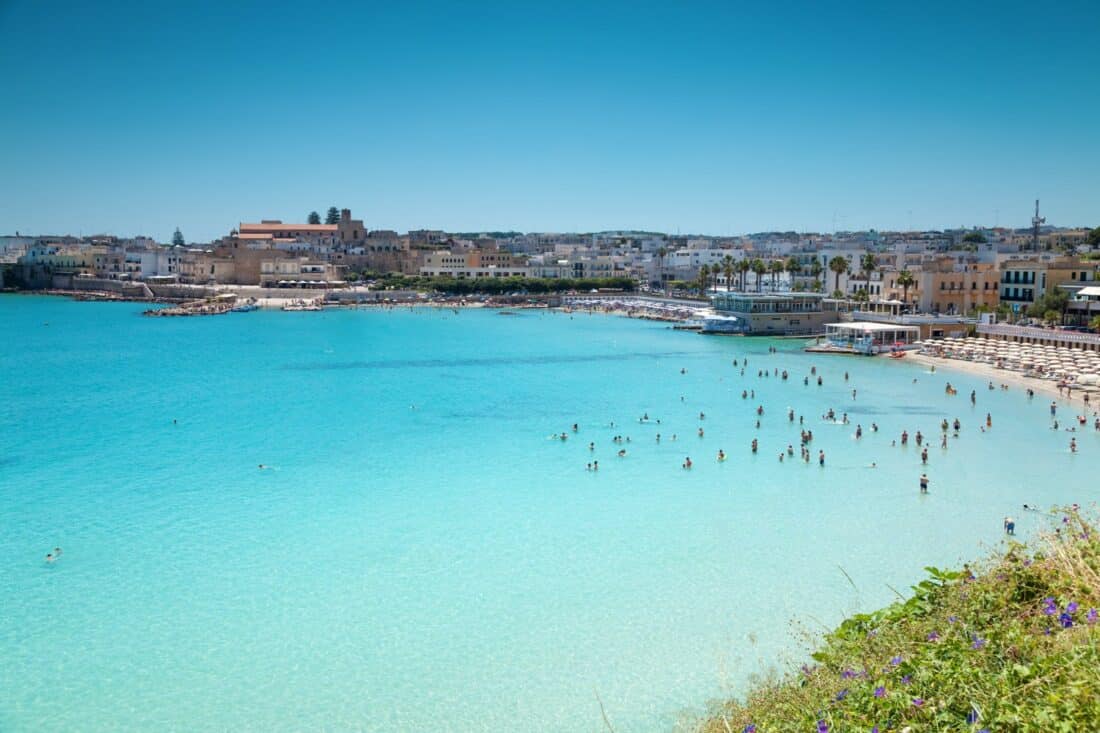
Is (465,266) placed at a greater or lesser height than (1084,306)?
greater

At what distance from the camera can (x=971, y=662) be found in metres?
6.67

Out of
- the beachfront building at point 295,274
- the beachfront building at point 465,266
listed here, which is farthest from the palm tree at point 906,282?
the beachfront building at point 295,274

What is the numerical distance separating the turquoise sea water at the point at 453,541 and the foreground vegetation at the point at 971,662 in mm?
3290

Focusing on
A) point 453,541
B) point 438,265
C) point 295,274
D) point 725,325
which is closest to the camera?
point 453,541

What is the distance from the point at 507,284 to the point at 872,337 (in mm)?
57217

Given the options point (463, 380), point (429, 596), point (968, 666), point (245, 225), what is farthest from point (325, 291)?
point (968, 666)

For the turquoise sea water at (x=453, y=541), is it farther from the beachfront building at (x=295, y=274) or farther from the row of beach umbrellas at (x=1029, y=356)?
the beachfront building at (x=295, y=274)

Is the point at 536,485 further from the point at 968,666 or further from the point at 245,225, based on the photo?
the point at 245,225

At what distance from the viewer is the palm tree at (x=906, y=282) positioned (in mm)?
55500

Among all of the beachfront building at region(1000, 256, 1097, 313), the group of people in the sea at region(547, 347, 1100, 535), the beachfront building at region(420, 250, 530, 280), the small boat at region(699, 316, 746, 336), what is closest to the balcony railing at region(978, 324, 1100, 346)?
the beachfront building at region(1000, 256, 1097, 313)

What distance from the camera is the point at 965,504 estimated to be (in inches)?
739

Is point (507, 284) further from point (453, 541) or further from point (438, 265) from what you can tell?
point (453, 541)

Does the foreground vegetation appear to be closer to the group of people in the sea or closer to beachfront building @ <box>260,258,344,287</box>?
the group of people in the sea

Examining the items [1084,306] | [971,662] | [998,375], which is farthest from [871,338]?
[971,662]
